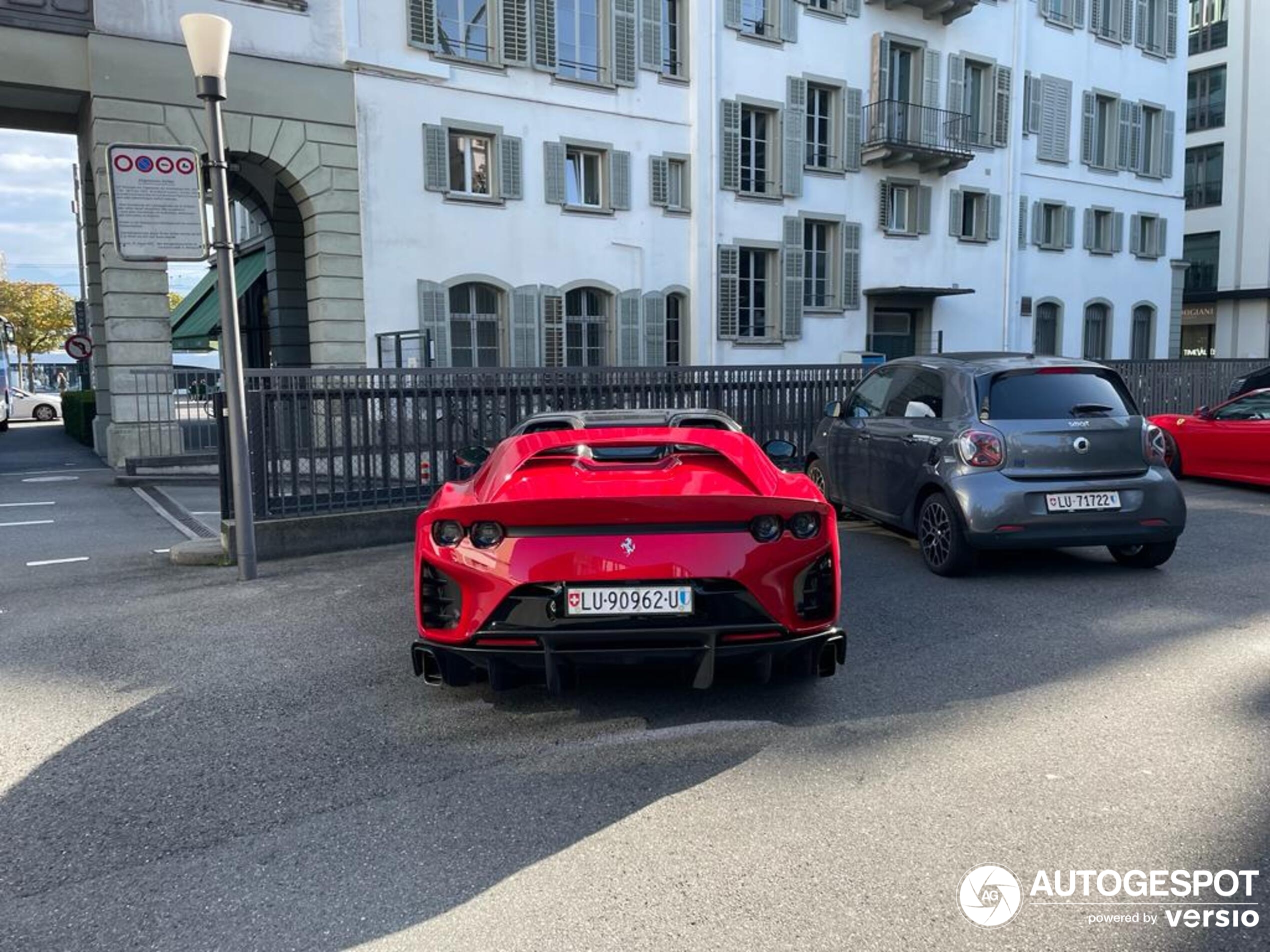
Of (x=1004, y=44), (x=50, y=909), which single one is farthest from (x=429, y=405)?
(x=1004, y=44)

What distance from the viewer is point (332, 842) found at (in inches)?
124

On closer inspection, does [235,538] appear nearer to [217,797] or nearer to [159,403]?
[217,797]

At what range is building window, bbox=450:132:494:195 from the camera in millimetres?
18938

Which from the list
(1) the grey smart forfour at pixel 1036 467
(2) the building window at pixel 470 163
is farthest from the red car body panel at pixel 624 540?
(2) the building window at pixel 470 163

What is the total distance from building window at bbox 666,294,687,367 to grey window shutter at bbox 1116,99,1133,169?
16599 mm

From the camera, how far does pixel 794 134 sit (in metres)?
23.1

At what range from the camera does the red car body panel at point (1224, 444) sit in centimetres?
1096

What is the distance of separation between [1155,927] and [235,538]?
682cm

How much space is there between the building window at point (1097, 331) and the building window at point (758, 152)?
1284 centimetres

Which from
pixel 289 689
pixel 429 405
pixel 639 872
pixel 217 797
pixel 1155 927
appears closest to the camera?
pixel 1155 927

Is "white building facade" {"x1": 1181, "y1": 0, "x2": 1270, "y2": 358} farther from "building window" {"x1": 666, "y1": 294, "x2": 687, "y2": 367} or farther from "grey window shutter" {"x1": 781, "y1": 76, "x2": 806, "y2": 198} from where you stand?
"building window" {"x1": 666, "y1": 294, "x2": 687, "y2": 367}

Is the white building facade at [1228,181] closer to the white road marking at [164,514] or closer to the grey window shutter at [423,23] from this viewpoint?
the grey window shutter at [423,23]

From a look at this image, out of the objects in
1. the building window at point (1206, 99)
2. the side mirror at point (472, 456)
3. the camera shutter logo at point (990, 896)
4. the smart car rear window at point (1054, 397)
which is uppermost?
the building window at point (1206, 99)

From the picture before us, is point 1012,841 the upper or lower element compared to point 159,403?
lower
